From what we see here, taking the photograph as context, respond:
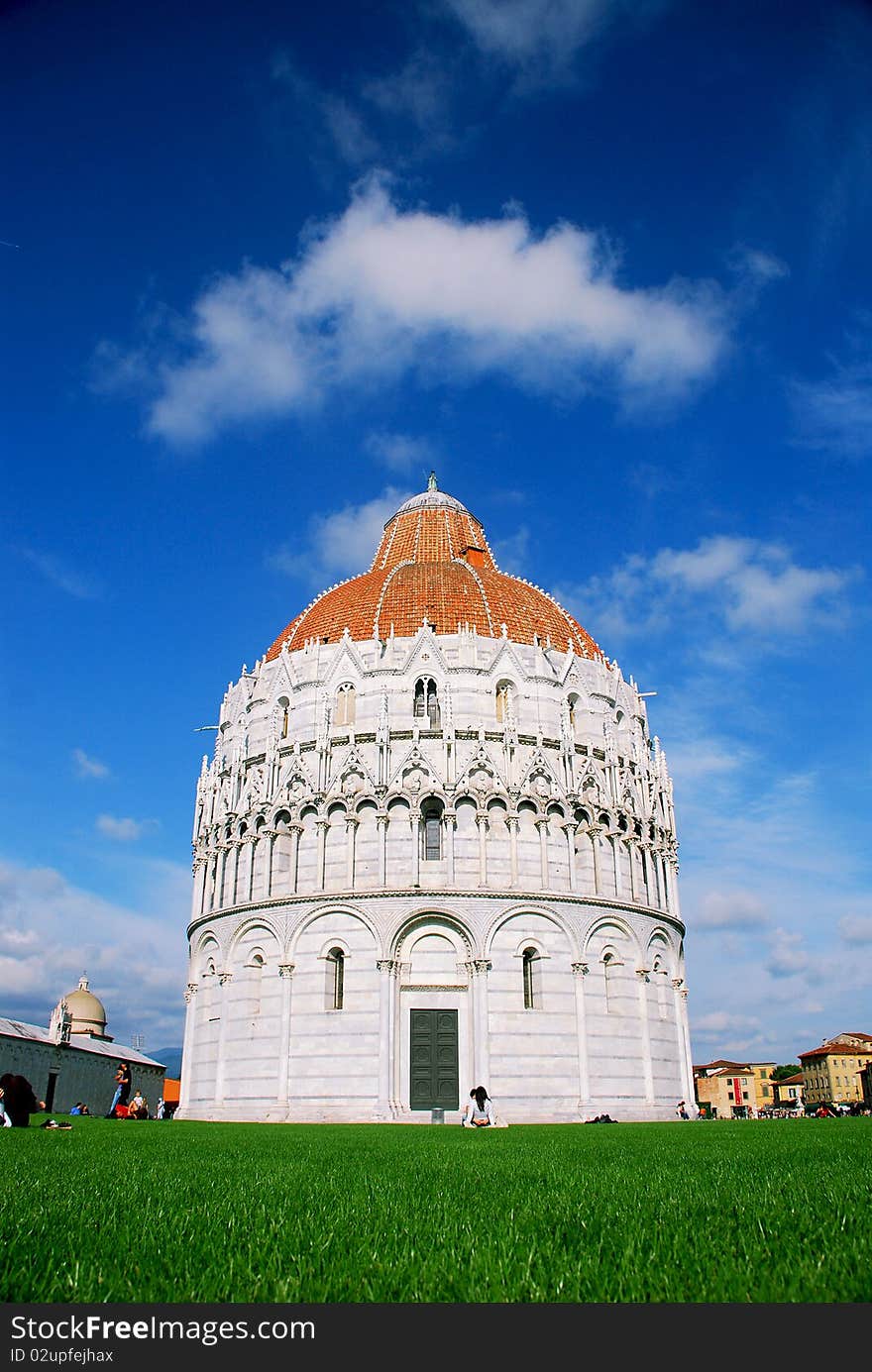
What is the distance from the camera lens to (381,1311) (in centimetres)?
300

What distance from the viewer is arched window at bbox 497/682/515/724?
40425 mm

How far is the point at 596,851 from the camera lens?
39594mm

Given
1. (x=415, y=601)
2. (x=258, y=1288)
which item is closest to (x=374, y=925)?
(x=415, y=601)

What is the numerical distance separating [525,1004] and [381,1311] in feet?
116

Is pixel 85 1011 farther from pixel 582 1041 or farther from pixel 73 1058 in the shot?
pixel 582 1041

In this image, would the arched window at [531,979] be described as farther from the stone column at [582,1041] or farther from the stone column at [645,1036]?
the stone column at [645,1036]

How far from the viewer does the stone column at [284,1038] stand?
36.0 meters

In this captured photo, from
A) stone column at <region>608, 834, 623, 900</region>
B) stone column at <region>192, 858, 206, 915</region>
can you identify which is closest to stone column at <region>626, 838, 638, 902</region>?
stone column at <region>608, 834, 623, 900</region>

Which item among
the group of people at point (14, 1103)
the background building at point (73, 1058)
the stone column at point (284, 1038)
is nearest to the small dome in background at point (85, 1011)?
the background building at point (73, 1058)

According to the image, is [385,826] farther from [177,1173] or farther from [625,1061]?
[177,1173]

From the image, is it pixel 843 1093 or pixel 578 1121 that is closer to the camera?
pixel 578 1121

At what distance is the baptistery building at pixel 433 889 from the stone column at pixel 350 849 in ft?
0.29

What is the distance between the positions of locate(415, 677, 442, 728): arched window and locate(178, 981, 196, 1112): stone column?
52.3ft

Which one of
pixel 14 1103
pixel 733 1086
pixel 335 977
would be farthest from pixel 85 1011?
pixel 733 1086
